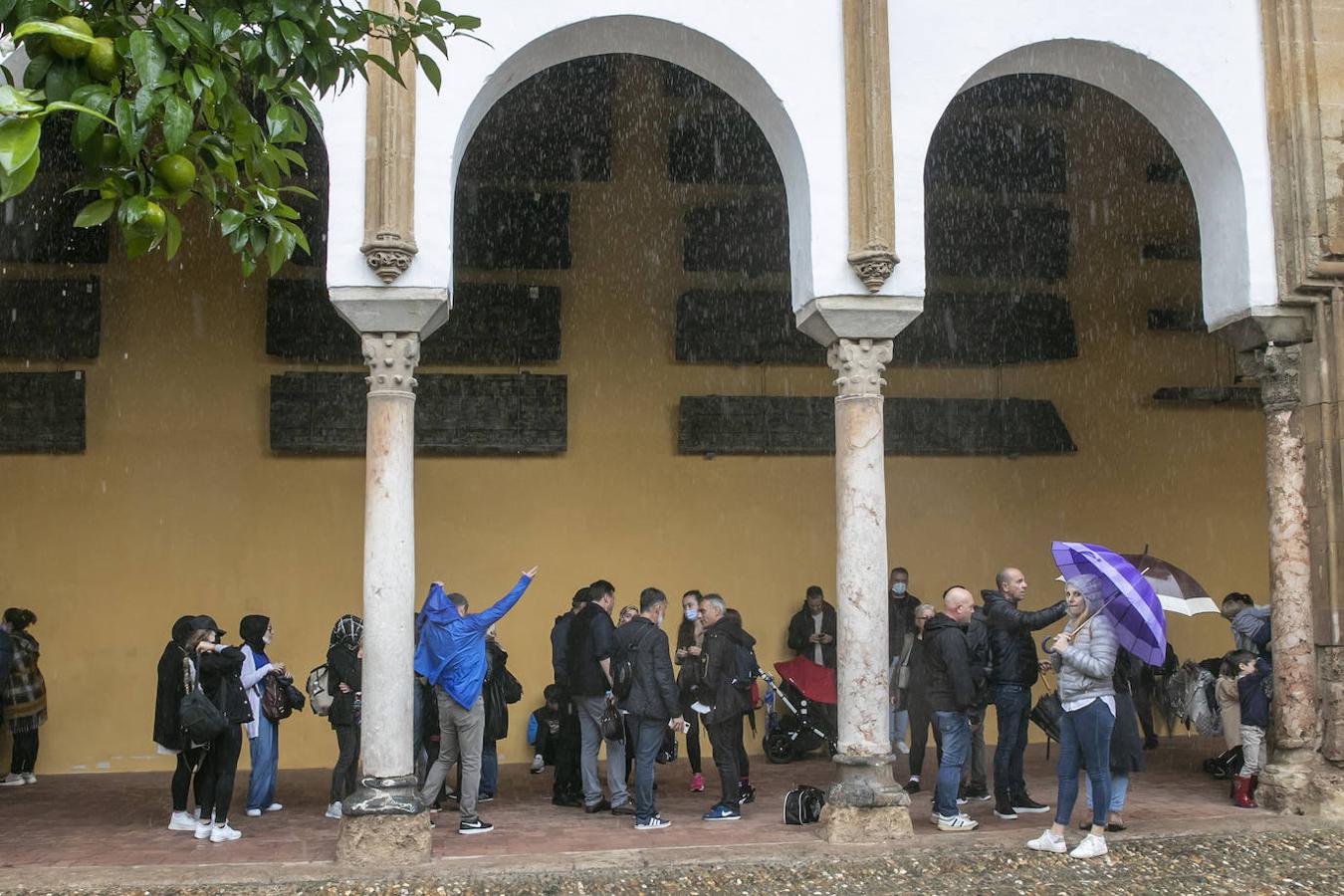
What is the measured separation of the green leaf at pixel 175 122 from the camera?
10.6 feet

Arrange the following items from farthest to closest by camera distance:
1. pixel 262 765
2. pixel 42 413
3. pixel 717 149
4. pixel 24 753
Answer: pixel 717 149 → pixel 42 413 → pixel 24 753 → pixel 262 765

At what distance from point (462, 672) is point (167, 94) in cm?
529

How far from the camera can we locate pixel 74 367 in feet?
36.8

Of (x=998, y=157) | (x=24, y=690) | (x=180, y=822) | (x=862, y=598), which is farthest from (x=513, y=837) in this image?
(x=998, y=157)

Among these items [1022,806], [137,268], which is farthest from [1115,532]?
[137,268]

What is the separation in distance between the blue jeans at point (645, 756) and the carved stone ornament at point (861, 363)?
2295 mm

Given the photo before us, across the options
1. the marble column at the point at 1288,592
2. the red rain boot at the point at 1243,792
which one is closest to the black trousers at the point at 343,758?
the red rain boot at the point at 1243,792

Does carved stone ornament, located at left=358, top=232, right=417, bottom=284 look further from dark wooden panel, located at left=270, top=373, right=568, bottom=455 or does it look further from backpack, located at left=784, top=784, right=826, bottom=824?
backpack, located at left=784, top=784, right=826, bottom=824

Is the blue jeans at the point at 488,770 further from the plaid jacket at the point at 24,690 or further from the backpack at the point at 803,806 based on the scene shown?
the plaid jacket at the point at 24,690

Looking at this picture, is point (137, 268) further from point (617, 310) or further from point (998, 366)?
point (998, 366)

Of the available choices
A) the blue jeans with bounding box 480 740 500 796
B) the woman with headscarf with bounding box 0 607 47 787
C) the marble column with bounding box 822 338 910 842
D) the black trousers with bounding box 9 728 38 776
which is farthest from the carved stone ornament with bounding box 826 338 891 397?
the black trousers with bounding box 9 728 38 776

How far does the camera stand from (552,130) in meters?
11.5

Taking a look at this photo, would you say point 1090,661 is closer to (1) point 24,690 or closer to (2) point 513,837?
(2) point 513,837

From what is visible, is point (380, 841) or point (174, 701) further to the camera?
point (174, 701)
